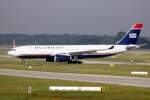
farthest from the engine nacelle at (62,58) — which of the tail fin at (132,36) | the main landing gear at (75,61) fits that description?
the tail fin at (132,36)

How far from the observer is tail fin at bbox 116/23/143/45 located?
4599 inches

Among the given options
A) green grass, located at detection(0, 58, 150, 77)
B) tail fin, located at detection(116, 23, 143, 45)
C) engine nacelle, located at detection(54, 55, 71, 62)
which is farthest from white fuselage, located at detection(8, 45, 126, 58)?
green grass, located at detection(0, 58, 150, 77)

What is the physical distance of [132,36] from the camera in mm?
117500

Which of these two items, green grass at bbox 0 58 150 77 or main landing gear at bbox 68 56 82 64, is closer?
green grass at bbox 0 58 150 77

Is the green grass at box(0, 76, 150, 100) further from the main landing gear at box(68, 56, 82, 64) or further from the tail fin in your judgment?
the tail fin

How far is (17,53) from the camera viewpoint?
111 meters

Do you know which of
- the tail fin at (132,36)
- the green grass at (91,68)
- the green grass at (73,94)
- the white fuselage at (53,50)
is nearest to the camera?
the green grass at (73,94)

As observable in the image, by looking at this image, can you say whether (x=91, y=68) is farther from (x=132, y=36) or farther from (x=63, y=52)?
(x=132, y=36)

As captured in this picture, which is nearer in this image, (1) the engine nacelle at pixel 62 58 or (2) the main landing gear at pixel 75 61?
(1) the engine nacelle at pixel 62 58

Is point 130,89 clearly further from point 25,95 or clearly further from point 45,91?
point 25,95

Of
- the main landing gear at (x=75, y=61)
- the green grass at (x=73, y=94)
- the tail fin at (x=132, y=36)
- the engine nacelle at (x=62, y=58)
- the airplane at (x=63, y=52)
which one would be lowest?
the green grass at (x=73, y=94)

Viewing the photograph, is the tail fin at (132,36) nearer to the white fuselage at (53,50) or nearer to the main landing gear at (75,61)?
the white fuselage at (53,50)

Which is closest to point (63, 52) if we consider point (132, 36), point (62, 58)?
point (62, 58)

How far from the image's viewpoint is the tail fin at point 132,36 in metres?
117
